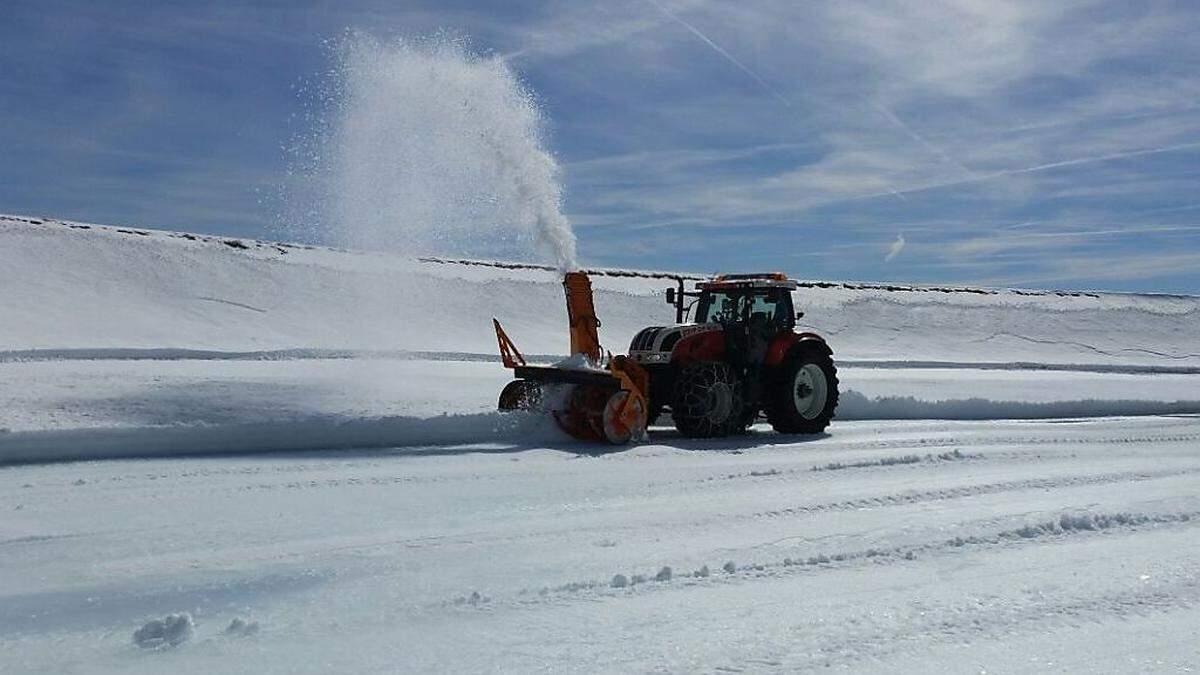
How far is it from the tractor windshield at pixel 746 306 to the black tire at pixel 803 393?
0.46m

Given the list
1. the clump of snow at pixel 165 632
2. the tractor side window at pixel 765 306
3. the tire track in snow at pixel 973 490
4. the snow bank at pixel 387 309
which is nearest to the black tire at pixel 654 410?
the tractor side window at pixel 765 306

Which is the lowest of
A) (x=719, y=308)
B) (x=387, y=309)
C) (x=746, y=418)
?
(x=746, y=418)

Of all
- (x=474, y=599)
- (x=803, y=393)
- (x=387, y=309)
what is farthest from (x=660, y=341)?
(x=387, y=309)

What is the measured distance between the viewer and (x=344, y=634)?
13.8 feet

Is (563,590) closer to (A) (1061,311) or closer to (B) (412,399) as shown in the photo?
(B) (412,399)

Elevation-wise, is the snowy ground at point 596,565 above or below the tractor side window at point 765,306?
below

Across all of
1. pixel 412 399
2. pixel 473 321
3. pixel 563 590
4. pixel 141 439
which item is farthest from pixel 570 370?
pixel 473 321

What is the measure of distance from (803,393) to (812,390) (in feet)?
0.37

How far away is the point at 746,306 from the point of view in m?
12.3

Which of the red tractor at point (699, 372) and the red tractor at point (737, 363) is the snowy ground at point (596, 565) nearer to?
the red tractor at point (699, 372)

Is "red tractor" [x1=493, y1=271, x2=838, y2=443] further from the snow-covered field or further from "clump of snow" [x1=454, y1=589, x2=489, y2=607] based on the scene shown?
"clump of snow" [x1=454, y1=589, x2=489, y2=607]

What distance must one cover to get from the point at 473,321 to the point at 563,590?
21384 mm

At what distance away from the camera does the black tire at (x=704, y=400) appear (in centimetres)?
1120

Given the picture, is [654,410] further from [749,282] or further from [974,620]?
[974,620]
